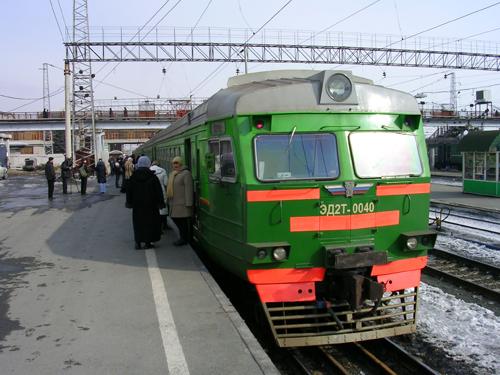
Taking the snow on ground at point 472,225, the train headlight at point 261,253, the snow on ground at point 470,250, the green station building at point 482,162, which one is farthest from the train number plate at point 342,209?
the green station building at point 482,162

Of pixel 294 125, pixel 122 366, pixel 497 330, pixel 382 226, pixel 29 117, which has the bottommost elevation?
pixel 497 330

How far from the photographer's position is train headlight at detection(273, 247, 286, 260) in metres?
5.38

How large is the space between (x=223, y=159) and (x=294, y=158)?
0.93 m

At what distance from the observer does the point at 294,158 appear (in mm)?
5535

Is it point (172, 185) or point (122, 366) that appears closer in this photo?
point (122, 366)

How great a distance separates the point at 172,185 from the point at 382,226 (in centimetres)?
Result: 365

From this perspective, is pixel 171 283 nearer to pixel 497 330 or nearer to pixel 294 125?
pixel 294 125

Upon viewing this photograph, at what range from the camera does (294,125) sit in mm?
5578

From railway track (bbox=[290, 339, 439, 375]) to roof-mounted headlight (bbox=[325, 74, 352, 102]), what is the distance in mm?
2869

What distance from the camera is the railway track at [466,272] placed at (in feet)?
27.5

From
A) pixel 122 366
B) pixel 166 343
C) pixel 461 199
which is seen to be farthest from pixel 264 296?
pixel 461 199

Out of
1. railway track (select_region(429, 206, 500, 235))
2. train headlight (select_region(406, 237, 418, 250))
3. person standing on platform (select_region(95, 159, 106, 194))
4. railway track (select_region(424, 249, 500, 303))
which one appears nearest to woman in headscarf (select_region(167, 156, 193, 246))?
train headlight (select_region(406, 237, 418, 250))

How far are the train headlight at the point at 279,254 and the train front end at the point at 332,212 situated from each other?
11 mm

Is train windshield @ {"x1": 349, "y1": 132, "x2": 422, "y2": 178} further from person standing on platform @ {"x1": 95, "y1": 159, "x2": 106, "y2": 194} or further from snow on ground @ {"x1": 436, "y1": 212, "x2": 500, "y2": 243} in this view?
person standing on platform @ {"x1": 95, "y1": 159, "x2": 106, "y2": 194}
